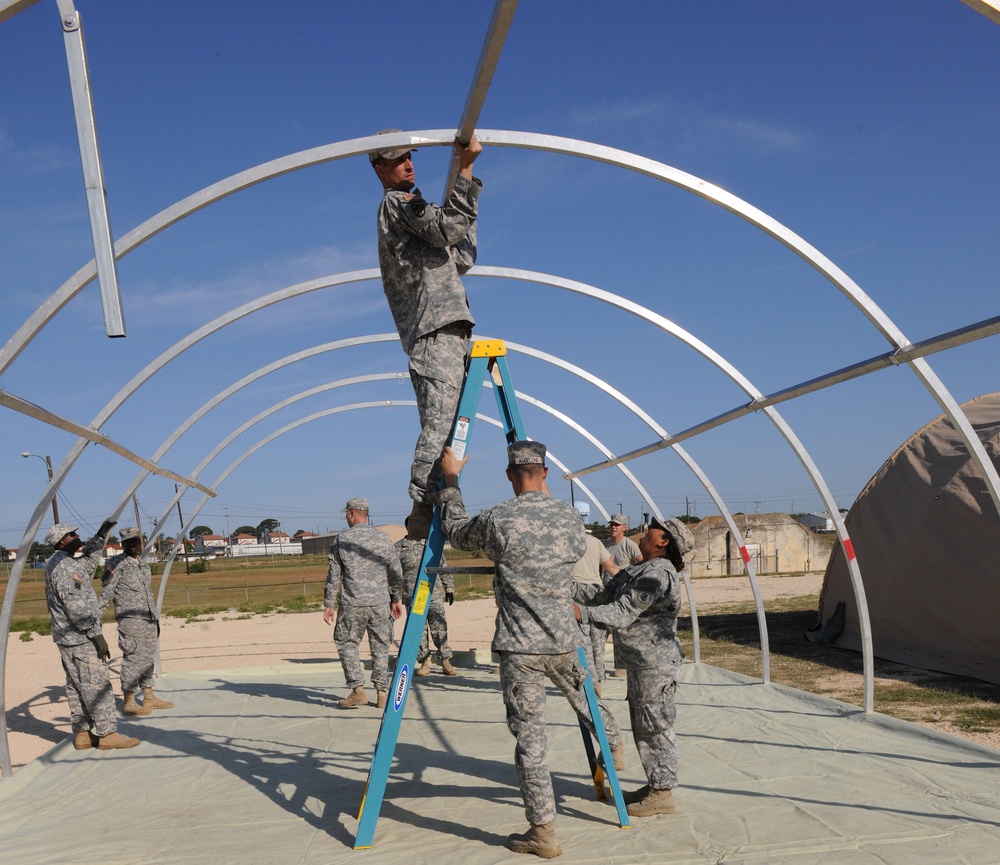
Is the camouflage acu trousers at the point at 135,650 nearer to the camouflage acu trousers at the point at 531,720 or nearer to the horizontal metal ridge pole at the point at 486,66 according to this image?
the camouflage acu trousers at the point at 531,720

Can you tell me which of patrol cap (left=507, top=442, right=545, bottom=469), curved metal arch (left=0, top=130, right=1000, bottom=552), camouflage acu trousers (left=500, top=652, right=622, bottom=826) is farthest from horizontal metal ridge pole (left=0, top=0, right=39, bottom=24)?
camouflage acu trousers (left=500, top=652, right=622, bottom=826)

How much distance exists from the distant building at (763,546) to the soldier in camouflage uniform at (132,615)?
2473cm

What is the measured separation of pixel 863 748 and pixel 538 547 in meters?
3.34

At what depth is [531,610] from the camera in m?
4.20

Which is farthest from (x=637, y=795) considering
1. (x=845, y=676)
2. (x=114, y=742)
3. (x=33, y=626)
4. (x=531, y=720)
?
(x=33, y=626)

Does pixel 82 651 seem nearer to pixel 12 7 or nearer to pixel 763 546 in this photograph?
pixel 12 7

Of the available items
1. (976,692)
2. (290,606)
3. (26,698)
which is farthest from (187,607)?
(976,692)

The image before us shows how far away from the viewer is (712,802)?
4.90 m

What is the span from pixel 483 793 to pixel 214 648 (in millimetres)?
11315

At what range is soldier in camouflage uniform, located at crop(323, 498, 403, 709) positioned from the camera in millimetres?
8781

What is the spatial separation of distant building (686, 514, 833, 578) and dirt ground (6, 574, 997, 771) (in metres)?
6.69

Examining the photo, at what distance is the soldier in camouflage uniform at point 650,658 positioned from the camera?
15.3ft

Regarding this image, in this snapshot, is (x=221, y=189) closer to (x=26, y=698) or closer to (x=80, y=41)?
(x=80, y=41)

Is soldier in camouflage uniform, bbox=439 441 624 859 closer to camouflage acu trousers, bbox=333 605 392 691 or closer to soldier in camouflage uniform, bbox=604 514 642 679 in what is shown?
camouflage acu trousers, bbox=333 605 392 691
